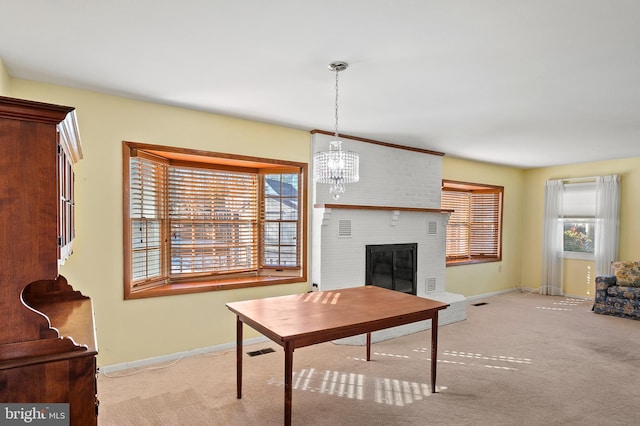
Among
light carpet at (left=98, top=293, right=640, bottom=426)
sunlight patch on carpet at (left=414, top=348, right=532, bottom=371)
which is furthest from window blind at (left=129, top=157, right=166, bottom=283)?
sunlight patch on carpet at (left=414, top=348, right=532, bottom=371)

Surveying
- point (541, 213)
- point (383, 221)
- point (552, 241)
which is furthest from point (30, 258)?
point (541, 213)

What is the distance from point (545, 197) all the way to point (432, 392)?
5422 millimetres

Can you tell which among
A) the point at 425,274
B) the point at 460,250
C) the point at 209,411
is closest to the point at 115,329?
the point at 209,411

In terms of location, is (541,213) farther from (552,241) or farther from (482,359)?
(482,359)

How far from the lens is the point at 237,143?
3902mm

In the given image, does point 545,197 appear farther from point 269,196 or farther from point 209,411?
point 209,411

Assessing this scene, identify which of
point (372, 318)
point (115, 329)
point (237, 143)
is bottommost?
point (115, 329)

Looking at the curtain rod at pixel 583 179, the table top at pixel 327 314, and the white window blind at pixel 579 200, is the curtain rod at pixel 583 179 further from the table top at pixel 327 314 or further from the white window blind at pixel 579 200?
the table top at pixel 327 314

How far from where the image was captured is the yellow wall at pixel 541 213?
5895mm

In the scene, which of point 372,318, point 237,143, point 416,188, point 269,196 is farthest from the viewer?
point 416,188

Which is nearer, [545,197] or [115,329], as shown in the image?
[115,329]

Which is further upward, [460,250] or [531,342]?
[460,250]

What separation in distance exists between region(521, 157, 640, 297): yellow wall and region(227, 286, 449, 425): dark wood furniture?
16.4ft

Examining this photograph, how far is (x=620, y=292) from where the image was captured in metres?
5.33
